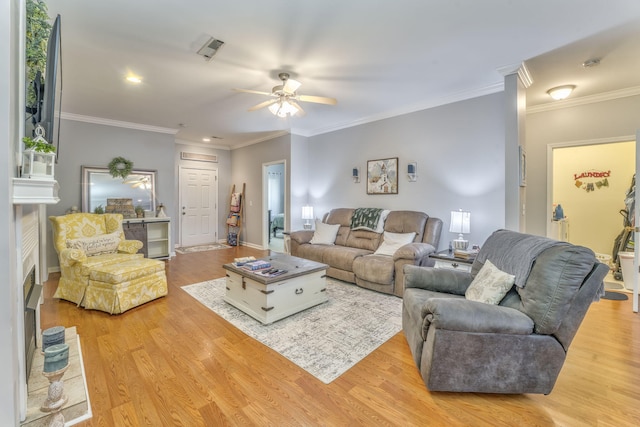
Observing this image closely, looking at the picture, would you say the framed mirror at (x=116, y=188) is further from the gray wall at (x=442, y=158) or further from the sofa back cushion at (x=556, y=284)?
the sofa back cushion at (x=556, y=284)

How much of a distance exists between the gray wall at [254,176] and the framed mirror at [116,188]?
2.05 m

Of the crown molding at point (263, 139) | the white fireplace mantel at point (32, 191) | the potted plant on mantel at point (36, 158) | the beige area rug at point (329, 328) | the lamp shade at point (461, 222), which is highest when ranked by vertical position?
the crown molding at point (263, 139)

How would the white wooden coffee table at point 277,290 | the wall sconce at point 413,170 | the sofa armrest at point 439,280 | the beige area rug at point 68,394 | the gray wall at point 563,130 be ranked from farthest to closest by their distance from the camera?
the wall sconce at point 413,170, the gray wall at point 563,130, the white wooden coffee table at point 277,290, the sofa armrest at point 439,280, the beige area rug at point 68,394

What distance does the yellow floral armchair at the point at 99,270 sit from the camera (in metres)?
2.91

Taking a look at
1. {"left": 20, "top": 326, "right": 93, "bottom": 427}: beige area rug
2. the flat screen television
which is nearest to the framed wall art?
the flat screen television

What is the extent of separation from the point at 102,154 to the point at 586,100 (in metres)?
7.60

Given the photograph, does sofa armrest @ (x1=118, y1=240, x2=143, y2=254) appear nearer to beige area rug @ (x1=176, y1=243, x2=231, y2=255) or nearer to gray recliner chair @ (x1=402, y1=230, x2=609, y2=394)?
beige area rug @ (x1=176, y1=243, x2=231, y2=255)

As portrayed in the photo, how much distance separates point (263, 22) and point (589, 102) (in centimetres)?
442

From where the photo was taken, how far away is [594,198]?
5012mm

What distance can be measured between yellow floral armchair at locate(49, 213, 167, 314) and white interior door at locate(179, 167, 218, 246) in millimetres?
2967

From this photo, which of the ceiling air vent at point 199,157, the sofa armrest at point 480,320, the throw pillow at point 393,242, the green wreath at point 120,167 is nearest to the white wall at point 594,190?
the throw pillow at point 393,242

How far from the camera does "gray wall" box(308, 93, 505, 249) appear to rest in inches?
139

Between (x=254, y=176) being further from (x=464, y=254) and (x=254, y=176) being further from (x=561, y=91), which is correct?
(x=561, y=91)

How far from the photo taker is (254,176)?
6684mm
